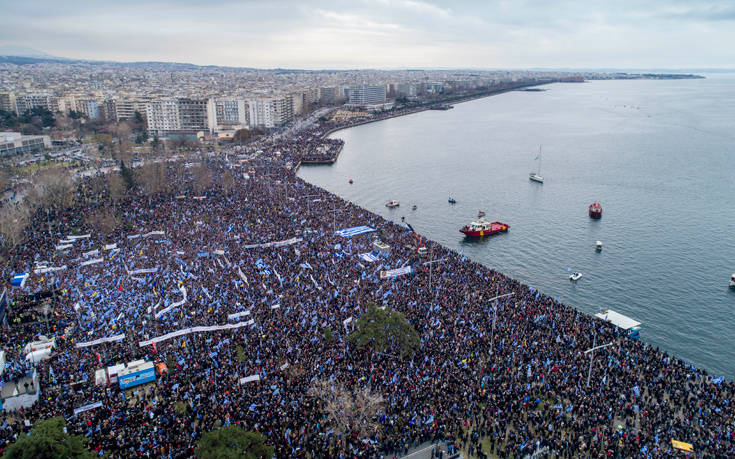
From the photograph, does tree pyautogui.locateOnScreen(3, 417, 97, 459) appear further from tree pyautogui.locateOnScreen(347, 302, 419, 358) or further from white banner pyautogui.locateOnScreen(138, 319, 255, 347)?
tree pyautogui.locateOnScreen(347, 302, 419, 358)

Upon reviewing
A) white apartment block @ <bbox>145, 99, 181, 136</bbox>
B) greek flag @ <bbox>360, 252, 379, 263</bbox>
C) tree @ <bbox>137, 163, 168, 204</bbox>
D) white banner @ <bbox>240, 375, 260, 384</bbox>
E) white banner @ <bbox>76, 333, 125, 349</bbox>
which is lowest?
white banner @ <bbox>240, 375, 260, 384</bbox>

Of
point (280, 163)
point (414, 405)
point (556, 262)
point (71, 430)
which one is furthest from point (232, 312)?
point (280, 163)

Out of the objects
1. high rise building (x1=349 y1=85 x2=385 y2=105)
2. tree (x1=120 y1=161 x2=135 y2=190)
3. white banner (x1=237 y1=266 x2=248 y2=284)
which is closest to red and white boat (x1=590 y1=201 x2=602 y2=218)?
white banner (x1=237 y1=266 x2=248 y2=284)

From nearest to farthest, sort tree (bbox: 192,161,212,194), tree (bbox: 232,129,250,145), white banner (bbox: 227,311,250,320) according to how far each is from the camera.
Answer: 1. white banner (bbox: 227,311,250,320)
2. tree (bbox: 192,161,212,194)
3. tree (bbox: 232,129,250,145)

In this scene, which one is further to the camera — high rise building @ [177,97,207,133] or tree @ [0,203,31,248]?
high rise building @ [177,97,207,133]

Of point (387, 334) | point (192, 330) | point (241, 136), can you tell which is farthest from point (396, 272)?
point (241, 136)

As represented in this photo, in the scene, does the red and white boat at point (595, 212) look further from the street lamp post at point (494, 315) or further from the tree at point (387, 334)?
the tree at point (387, 334)

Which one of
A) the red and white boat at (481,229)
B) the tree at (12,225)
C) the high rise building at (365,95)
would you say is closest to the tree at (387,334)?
the red and white boat at (481,229)
